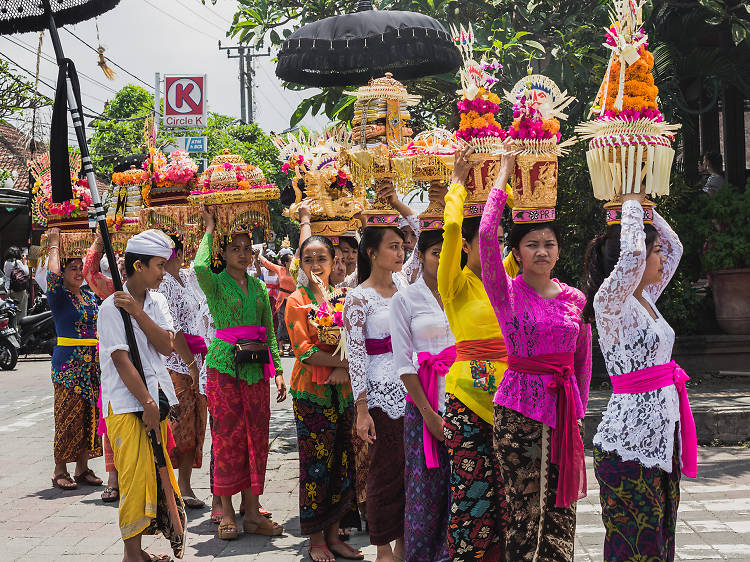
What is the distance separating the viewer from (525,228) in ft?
13.7

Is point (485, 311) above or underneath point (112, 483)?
above

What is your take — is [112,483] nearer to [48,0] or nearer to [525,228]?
[48,0]

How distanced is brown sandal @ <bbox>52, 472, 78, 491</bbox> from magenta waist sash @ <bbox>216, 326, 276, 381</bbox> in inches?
94.7

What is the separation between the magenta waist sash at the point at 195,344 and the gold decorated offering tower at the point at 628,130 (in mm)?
4095

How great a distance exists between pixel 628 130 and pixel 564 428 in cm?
132

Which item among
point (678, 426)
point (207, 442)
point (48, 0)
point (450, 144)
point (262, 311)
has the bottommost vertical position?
point (207, 442)

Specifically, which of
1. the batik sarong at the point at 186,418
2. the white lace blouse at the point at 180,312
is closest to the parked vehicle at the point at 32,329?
the white lace blouse at the point at 180,312

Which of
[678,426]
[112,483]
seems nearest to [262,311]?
[112,483]

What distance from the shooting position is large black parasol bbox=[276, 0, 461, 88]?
7.29m

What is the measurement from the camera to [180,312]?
23.5 feet

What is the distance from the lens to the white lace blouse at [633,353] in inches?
143

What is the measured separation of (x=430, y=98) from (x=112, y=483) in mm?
4836

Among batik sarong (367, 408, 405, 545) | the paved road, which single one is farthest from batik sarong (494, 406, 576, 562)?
the paved road

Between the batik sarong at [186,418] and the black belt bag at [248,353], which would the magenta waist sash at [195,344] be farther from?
the black belt bag at [248,353]
